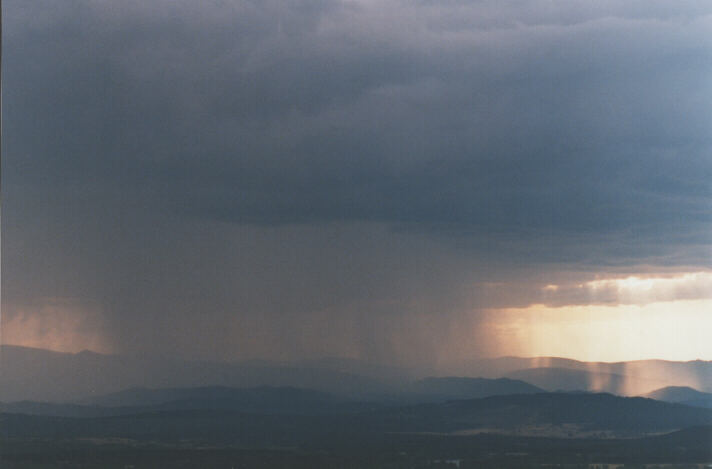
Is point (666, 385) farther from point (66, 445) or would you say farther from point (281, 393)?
point (66, 445)

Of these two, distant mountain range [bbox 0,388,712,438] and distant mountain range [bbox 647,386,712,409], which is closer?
distant mountain range [bbox 0,388,712,438]

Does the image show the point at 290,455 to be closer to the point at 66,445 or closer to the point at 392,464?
the point at 392,464

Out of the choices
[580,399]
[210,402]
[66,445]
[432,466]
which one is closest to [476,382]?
[580,399]

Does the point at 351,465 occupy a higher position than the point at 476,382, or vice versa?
the point at 476,382

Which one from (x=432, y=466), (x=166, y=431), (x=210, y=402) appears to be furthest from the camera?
(x=210, y=402)

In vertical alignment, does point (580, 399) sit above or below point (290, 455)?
above

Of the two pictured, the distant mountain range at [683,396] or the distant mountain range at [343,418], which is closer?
the distant mountain range at [343,418]

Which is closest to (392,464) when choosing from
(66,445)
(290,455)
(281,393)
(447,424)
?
(290,455)

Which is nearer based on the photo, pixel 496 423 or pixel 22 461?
pixel 22 461

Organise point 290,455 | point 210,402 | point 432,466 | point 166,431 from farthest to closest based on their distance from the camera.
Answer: point 210,402 < point 166,431 < point 290,455 < point 432,466
